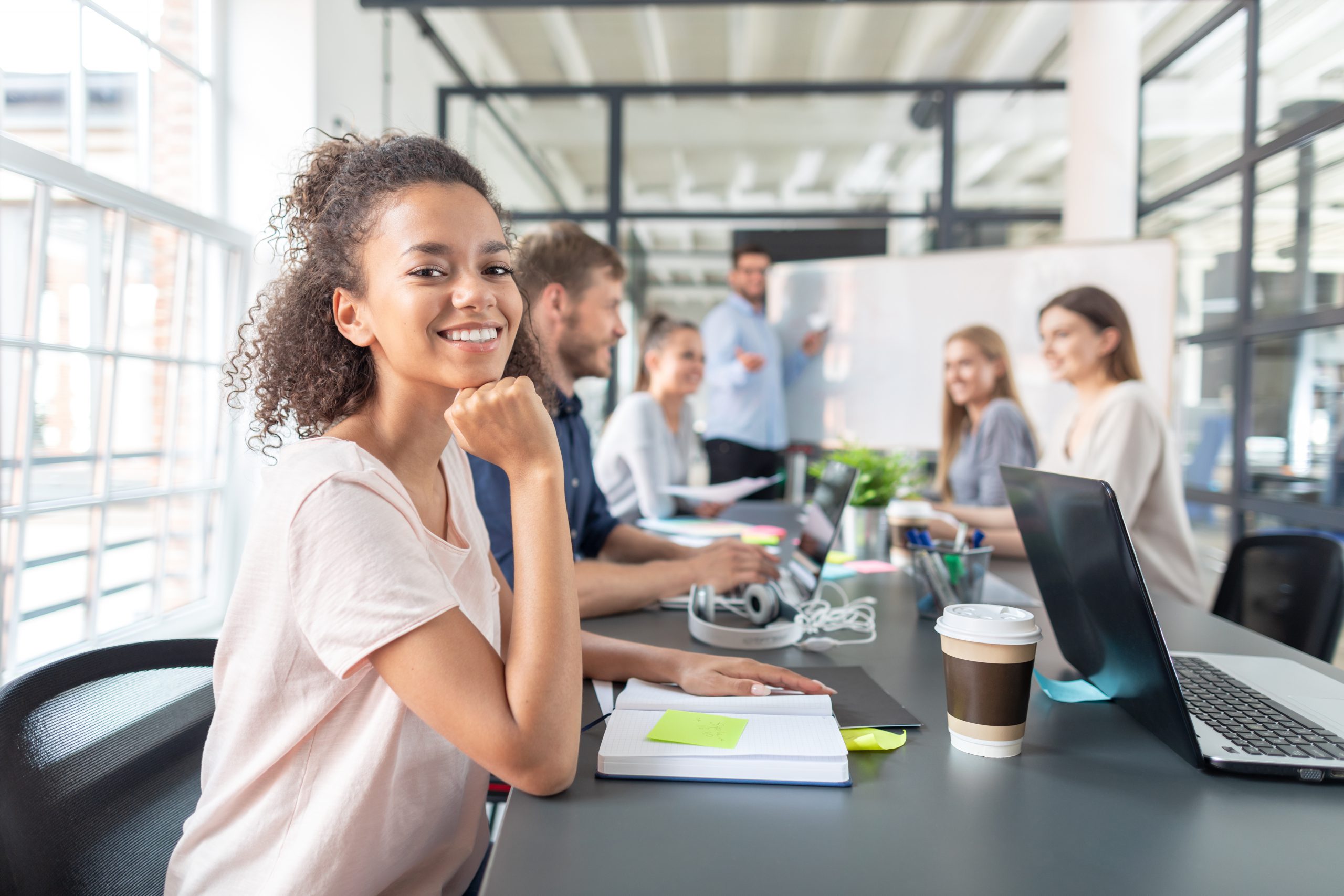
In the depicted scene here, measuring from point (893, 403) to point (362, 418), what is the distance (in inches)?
159

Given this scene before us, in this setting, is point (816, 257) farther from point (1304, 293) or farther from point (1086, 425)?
point (1086, 425)

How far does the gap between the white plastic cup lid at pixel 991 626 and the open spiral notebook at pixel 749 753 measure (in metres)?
0.17

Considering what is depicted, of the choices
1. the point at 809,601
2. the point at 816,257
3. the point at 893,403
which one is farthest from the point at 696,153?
the point at 809,601

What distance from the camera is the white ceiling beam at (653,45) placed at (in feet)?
18.1

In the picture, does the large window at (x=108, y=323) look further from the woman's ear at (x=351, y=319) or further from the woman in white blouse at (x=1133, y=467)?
the woman in white blouse at (x=1133, y=467)

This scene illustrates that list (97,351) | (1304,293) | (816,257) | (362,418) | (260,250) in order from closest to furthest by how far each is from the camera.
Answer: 1. (362,418)
2. (97,351)
3. (260,250)
4. (1304,293)
5. (816,257)

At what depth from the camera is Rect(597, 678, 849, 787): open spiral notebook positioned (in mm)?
817

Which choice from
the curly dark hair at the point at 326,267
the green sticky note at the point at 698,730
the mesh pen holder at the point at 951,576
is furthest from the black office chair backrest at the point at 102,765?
the mesh pen holder at the point at 951,576

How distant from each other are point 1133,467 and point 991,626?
1630mm

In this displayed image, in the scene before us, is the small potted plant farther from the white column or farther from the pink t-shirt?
the white column

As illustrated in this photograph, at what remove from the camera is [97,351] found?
2.41 meters

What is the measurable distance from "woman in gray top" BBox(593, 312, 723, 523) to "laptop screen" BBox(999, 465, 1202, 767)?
1.63 metres

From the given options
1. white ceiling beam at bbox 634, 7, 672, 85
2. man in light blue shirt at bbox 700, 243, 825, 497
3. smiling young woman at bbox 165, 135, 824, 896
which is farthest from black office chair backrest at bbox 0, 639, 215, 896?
white ceiling beam at bbox 634, 7, 672, 85

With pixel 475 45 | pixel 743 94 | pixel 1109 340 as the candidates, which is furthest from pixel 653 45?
pixel 1109 340
